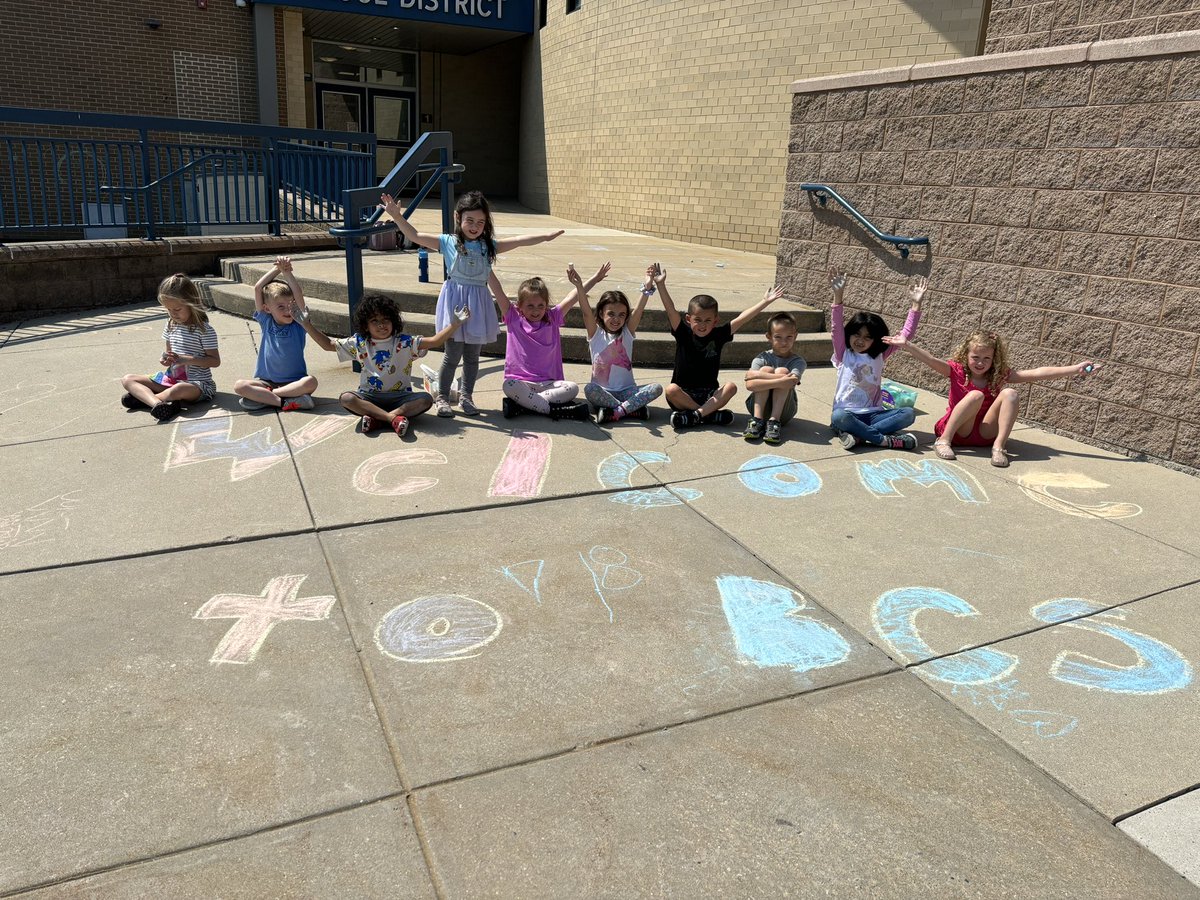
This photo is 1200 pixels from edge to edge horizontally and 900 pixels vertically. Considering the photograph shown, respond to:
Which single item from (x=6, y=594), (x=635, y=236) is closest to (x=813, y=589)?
(x=6, y=594)

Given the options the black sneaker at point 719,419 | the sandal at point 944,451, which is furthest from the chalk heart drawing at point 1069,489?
the black sneaker at point 719,419

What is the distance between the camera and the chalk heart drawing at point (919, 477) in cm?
470

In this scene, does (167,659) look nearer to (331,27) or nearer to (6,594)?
(6,594)

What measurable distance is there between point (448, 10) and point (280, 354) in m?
14.9

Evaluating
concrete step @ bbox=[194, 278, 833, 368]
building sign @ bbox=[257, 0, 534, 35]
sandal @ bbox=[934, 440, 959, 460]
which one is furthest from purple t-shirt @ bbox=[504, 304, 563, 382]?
building sign @ bbox=[257, 0, 534, 35]

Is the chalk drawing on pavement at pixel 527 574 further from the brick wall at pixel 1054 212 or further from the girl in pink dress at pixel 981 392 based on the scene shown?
the brick wall at pixel 1054 212

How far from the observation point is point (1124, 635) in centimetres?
330

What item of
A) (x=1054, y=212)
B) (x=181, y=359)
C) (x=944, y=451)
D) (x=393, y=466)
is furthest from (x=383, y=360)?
(x=1054, y=212)

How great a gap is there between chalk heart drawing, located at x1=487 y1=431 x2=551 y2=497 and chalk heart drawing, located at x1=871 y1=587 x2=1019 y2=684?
1.82m

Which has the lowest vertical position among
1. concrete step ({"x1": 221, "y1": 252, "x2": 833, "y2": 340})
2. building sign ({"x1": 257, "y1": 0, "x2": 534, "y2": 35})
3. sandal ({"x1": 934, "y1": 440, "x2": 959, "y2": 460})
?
sandal ({"x1": 934, "y1": 440, "x2": 959, "y2": 460})

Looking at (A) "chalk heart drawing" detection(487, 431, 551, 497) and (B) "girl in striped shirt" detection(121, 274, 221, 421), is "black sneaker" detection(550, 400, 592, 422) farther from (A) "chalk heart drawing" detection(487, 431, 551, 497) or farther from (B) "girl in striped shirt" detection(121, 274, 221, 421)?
(B) "girl in striped shirt" detection(121, 274, 221, 421)

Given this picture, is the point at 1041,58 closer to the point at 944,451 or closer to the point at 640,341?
the point at 944,451

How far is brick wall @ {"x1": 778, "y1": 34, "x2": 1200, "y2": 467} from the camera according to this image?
5156 millimetres

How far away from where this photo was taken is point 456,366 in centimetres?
586
